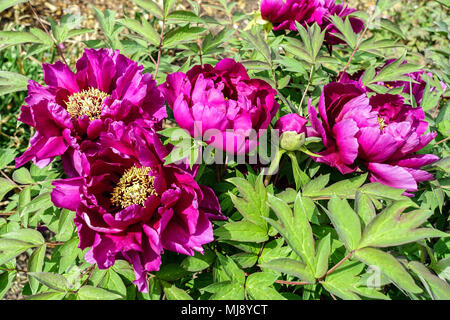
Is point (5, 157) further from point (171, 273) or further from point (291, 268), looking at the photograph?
point (291, 268)

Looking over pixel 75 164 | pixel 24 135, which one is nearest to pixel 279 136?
pixel 75 164

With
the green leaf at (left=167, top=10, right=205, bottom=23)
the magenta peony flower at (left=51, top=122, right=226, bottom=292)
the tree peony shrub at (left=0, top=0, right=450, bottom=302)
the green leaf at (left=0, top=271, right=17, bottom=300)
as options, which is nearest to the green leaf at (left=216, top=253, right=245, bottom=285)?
the tree peony shrub at (left=0, top=0, right=450, bottom=302)

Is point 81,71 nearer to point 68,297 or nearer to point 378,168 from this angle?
point 68,297

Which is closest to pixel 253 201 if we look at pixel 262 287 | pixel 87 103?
pixel 262 287

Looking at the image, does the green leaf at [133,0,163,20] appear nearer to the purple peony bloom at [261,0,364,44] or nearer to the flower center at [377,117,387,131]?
the purple peony bloom at [261,0,364,44]

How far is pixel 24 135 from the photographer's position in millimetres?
2145

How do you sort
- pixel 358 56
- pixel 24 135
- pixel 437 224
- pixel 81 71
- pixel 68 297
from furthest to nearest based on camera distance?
pixel 24 135, pixel 358 56, pixel 437 224, pixel 81 71, pixel 68 297

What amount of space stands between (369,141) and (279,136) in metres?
0.18

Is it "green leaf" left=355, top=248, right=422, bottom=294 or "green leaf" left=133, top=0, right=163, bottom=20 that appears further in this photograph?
"green leaf" left=133, top=0, right=163, bottom=20

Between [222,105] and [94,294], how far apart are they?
1.39 feet

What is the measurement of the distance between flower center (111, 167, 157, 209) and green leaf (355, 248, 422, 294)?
0.42 metres

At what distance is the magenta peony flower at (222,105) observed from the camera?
29.9 inches

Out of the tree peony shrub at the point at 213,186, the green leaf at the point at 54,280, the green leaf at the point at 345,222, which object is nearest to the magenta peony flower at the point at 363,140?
the tree peony shrub at the point at 213,186

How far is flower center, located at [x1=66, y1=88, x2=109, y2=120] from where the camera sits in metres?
0.86
